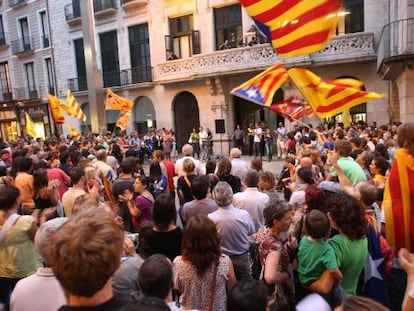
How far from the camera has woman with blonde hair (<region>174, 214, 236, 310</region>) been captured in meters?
2.54

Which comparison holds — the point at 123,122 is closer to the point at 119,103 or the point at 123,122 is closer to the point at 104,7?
the point at 119,103

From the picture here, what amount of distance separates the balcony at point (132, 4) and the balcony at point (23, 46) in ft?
31.4

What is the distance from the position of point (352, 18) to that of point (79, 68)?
54.5 ft

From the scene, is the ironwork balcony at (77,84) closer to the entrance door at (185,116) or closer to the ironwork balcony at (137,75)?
the ironwork balcony at (137,75)

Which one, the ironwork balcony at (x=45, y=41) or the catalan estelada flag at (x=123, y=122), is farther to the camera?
the ironwork balcony at (x=45, y=41)

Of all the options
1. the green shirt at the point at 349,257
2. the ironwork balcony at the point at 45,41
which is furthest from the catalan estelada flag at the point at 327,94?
the ironwork balcony at the point at 45,41

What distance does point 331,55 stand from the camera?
1515 centimetres

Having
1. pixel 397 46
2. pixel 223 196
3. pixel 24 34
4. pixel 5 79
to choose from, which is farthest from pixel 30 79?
pixel 223 196

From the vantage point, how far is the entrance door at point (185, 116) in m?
20.4

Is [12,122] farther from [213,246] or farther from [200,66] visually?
[213,246]

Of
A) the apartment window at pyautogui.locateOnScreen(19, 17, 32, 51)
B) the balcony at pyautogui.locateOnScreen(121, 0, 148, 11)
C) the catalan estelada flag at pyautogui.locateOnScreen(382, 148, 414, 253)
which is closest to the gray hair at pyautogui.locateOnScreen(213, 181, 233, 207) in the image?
the catalan estelada flag at pyautogui.locateOnScreen(382, 148, 414, 253)

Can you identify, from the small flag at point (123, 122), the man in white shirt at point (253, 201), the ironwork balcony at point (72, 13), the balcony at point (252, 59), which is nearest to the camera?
the man in white shirt at point (253, 201)

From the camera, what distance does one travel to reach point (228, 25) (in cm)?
1858

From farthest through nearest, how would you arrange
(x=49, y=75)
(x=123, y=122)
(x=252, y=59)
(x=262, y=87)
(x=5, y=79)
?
(x=5, y=79) → (x=49, y=75) → (x=252, y=59) → (x=123, y=122) → (x=262, y=87)
